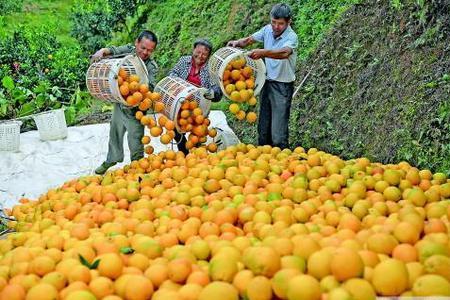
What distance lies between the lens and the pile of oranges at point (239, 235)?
206 cm

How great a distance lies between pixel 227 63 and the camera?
472 cm

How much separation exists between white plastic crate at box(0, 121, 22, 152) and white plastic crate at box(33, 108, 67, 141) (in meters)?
0.41

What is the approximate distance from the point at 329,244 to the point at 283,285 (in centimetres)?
44

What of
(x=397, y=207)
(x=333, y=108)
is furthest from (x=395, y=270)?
(x=333, y=108)

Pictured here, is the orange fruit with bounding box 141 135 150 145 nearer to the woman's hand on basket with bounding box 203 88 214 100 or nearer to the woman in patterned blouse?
the woman in patterned blouse

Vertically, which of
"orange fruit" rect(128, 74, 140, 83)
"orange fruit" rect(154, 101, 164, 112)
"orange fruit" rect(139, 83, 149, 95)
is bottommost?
"orange fruit" rect(154, 101, 164, 112)

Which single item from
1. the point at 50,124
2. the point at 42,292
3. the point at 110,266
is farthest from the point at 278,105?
the point at 42,292

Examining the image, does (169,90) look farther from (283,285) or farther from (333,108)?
(283,285)

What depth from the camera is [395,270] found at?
6.65 feet

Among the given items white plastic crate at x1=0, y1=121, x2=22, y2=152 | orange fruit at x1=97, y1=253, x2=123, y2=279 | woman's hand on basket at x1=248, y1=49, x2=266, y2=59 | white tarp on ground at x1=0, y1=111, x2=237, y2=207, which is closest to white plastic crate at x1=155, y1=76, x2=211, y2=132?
woman's hand on basket at x1=248, y1=49, x2=266, y2=59

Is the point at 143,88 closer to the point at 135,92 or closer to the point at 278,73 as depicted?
the point at 135,92

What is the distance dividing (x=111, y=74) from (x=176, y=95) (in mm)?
574

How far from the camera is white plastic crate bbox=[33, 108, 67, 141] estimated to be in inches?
270

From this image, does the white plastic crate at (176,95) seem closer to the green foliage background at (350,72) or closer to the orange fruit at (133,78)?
the orange fruit at (133,78)
